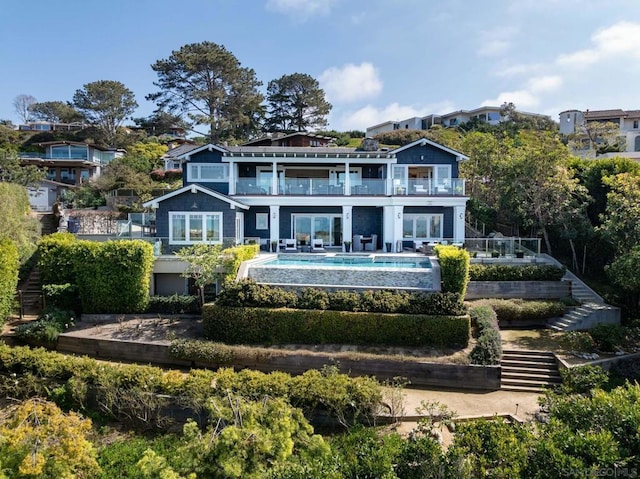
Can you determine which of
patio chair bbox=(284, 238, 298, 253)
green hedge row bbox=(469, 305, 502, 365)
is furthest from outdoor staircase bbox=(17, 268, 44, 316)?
green hedge row bbox=(469, 305, 502, 365)

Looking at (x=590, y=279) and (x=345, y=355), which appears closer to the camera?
Result: (x=345, y=355)

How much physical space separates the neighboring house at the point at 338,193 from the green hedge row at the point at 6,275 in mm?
11108

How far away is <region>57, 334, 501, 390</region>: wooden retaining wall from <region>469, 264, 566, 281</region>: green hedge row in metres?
7.32

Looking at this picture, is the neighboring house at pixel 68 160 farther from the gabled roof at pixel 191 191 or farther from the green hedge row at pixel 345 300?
the green hedge row at pixel 345 300

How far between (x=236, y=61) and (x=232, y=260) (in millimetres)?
40112

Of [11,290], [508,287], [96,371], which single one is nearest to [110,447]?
[96,371]

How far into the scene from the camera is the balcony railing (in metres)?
26.6

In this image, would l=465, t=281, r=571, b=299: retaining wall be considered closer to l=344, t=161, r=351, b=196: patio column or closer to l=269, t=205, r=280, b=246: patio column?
l=344, t=161, r=351, b=196: patio column

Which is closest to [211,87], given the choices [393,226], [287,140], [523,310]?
[287,140]

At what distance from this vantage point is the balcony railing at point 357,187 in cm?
2662

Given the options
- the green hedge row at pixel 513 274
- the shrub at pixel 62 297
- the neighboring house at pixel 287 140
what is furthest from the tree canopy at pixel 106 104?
the green hedge row at pixel 513 274

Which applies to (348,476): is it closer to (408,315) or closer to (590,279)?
(408,315)

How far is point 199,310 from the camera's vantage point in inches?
733

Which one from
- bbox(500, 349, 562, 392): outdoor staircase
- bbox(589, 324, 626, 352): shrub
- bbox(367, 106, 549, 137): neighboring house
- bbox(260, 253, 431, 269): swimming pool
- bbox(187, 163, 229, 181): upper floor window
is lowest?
bbox(500, 349, 562, 392): outdoor staircase
